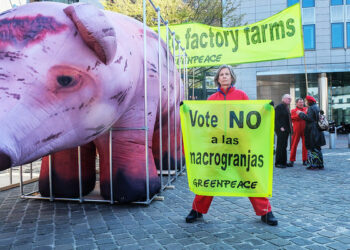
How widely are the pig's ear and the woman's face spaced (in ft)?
4.03

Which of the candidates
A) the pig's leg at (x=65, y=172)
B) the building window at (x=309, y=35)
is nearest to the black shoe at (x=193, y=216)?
the pig's leg at (x=65, y=172)

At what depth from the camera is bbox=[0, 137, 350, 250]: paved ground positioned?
272 centimetres

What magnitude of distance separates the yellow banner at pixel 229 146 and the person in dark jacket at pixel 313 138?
4.14m

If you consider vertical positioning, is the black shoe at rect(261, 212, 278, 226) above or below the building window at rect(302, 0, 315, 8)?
below

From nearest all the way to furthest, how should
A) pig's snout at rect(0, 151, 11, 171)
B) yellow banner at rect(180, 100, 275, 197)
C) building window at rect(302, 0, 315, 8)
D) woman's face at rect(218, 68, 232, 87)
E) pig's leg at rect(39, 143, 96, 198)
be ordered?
pig's snout at rect(0, 151, 11, 171), yellow banner at rect(180, 100, 275, 197), woman's face at rect(218, 68, 232, 87), pig's leg at rect(39, 143, 96, 198), building window at rect(302, 0, 315, 8)

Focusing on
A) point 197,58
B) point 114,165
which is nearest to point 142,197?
point 114,165

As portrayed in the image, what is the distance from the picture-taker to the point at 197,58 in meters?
7.52

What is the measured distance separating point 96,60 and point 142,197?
1.90m

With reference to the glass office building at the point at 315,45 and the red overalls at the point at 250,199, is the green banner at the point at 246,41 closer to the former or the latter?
the red overalls at the point at 250,199

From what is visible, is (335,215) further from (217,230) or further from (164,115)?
(164,115)

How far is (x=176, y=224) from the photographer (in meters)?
3.23

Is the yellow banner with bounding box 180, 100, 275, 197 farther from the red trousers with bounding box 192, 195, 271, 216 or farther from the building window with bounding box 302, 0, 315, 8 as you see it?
the building window with bounding box 302, 0, 315, 8

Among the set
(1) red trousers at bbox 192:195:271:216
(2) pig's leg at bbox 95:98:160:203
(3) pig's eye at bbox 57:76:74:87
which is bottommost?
(1) red trousers at bbox 192:195:271:216

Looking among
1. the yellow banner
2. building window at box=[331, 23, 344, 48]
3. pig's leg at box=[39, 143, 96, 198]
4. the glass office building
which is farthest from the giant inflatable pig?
building window at box=[331, 23, 344, 48]
